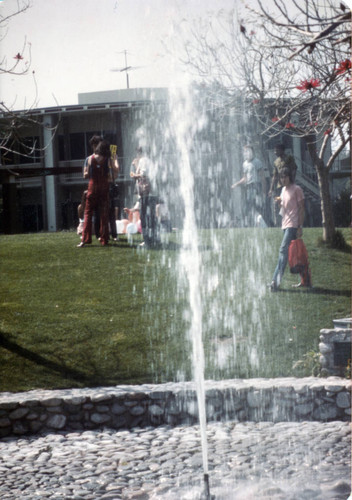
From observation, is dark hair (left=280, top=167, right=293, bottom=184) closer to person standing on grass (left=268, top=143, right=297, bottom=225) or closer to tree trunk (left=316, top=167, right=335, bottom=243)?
person standing on grass (left=268, top=143, right=297, bottom=225)

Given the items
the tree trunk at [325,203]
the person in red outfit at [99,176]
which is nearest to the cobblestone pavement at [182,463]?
the tree trunk at [325,203]

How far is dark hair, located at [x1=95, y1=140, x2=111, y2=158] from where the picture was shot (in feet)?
12.4

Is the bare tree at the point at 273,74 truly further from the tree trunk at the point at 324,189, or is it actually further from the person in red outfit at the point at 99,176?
the person in red outfit at the point at 99,176

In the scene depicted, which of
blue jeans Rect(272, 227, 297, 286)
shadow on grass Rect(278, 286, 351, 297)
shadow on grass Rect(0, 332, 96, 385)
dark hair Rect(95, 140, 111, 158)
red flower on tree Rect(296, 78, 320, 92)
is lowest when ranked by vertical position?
shadow on grass Rect(0, 332, 96, 385)

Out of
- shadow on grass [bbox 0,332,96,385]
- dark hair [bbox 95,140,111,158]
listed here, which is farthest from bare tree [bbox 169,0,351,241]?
shadow on grass [bbox 0,332,96,385]

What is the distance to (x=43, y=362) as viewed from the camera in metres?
4.09

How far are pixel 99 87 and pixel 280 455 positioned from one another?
210cm

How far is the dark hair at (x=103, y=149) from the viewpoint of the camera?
3.78 m

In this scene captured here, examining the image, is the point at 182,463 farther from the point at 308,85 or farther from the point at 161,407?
the point at 308,85

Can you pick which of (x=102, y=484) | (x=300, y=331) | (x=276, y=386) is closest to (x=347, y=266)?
(x=300, y=331)

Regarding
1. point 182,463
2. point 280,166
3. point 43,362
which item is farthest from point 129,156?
point 182,463

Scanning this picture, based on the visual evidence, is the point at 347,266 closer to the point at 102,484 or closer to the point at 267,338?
the point at 267,338

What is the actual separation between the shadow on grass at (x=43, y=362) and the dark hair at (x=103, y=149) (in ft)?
4.28

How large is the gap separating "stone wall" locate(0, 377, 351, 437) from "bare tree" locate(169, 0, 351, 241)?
0.92m
